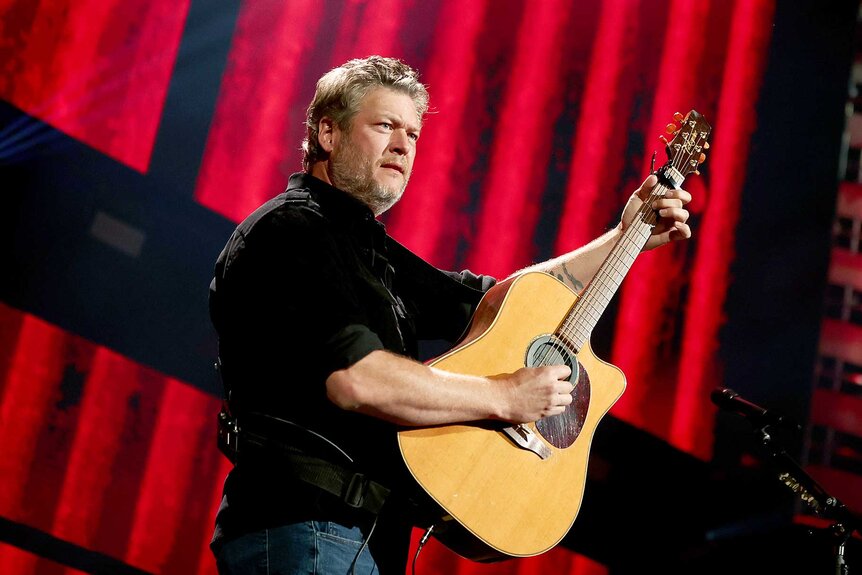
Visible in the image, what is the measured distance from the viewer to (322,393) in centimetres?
158

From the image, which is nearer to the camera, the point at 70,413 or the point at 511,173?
the point at 70,413

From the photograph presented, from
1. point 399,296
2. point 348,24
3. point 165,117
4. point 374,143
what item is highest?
point 348,24

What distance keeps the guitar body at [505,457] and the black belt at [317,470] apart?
4.4 inches

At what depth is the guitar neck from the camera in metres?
1.93

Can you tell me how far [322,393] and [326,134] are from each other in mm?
706

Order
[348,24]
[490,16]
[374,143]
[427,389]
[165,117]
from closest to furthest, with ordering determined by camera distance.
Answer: [427,389] < [374,143] < [165,117] < [348,24] < [490,16]

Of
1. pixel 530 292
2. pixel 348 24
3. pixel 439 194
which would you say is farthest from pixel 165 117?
pixel 530 292

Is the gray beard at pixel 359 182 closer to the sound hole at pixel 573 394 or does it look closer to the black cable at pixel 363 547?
the sound hole at pixel 573 394

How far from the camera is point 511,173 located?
10.6ft

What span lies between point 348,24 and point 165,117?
808 mm

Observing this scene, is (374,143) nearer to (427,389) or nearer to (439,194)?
(427,389)

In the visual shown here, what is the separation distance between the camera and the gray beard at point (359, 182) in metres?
1.86

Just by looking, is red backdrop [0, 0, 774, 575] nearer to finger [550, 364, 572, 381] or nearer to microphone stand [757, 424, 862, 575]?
microphone stand [757, 424, 862, 575]

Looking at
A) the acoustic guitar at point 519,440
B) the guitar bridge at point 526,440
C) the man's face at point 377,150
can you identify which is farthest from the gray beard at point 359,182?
the guitar bridge at point 526,440
